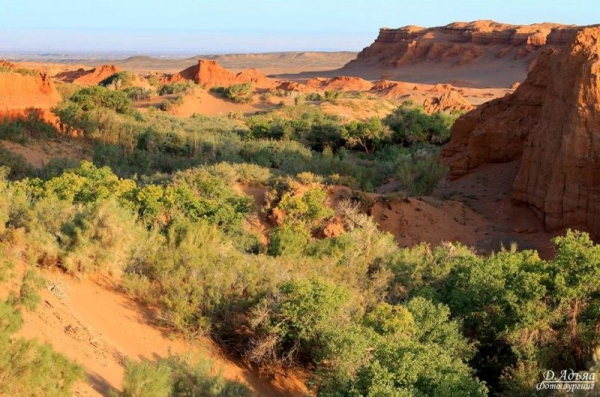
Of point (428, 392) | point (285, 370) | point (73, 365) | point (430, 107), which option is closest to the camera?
point (73, 365)

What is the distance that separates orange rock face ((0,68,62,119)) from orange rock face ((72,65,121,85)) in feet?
79.6

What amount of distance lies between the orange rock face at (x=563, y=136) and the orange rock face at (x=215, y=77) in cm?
3174

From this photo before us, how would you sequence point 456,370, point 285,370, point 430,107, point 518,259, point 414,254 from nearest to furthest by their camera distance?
1. point 456,370
2. point 285,370
3. point 518,259
4. point 414,254
5. point 430,107

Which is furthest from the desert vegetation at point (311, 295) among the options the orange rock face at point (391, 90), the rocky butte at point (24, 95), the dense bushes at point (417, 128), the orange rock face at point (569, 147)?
the orange rock face at point (391, 90)

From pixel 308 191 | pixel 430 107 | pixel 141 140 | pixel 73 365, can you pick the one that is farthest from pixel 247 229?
pixel 430 107

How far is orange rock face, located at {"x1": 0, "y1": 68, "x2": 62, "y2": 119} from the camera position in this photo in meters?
21.0

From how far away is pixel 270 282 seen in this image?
827cm

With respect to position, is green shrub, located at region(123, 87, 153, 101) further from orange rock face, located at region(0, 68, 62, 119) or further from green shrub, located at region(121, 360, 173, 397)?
green shrub, located at region(121, 360, 173, 397)

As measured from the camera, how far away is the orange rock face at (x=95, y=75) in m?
47.6

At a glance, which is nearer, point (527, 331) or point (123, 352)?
point (123, 352)

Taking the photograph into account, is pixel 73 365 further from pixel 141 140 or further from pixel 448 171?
pixel 141 140

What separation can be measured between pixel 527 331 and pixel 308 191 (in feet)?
21.1

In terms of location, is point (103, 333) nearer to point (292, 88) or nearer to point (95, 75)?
Result: point (292, 88)

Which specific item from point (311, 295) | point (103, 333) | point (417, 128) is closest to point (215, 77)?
point (417, 128)
